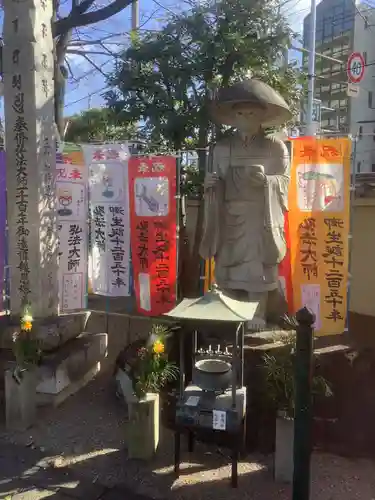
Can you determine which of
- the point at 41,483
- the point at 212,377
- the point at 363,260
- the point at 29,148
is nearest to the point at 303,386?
the point at 212,377

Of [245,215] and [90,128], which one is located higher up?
[90,128]

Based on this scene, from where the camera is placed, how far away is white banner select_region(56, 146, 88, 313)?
6.64m

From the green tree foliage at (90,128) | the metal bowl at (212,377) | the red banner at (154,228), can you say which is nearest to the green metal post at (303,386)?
the metal bowl at (212,377)

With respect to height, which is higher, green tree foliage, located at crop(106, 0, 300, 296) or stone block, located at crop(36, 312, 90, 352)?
green tree foliage, located at crop(106, 0, 300, 296)

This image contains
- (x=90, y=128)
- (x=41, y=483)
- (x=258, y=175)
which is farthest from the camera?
(x=90, y=128)

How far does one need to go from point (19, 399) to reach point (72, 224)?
245 cm

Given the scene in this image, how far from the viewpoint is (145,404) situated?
14.8 feet

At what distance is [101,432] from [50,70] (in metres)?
4.28

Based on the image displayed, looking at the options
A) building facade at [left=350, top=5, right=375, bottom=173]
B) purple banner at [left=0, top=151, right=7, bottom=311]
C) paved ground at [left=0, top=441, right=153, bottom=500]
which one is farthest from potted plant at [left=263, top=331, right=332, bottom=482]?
building facade at [left=350, top=5, right=375, bottom=173]

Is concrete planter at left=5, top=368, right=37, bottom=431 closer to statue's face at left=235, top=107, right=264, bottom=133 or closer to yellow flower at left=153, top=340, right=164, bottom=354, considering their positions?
yellow flower at left=153, top=340, right=164, bottom=354

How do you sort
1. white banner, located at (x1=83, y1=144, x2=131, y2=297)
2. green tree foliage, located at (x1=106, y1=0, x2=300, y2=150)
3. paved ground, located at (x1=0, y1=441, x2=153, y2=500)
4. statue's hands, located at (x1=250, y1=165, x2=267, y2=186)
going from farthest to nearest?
white banner, located at (x1=83, y1=144, x2=131, y2=297) < green tree foliage, located at (x1=106, y1=0, x2=300, y2=150) < statue's hands, located at (x1=250, y1=165, x2=267, y2=186) < paved ground, located at (x1=0, y1=441, x2=153, y2=500)

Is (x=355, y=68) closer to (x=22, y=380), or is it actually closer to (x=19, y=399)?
(x=22, y=380)

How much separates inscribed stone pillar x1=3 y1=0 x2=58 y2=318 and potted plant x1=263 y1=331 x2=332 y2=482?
2988mm

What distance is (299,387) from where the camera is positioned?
314 centimetres
